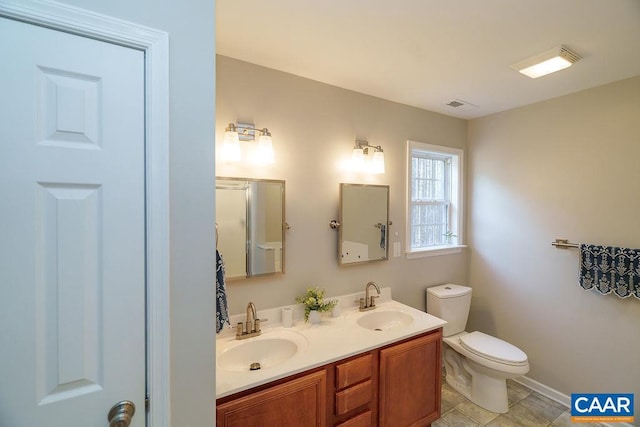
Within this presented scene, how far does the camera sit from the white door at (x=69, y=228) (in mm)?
713

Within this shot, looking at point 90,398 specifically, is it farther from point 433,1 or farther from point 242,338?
point 433,1

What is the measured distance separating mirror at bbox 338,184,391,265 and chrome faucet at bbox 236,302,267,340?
2.36ft

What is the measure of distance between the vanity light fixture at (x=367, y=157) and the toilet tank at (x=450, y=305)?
124cm

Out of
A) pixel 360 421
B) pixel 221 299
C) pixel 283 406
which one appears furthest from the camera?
pixel 360 421

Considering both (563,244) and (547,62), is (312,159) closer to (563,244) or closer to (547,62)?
(547,62)

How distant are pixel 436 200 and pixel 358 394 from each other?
1.97 meters

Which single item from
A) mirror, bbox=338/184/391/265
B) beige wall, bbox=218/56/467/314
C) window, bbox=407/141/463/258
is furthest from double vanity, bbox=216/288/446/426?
window, bbox=407/141/463/258

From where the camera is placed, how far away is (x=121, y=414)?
803 mm

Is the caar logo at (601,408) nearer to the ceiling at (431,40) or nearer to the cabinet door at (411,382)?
the cabinet door at (411,382)

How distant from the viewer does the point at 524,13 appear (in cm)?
127

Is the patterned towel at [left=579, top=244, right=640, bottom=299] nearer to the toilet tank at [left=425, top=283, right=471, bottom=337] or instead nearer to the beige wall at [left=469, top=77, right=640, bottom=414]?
the beige wall at [left=469, top=77, right=640, bottom=414]

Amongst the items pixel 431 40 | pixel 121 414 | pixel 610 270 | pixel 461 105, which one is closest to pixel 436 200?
pixel 461 105

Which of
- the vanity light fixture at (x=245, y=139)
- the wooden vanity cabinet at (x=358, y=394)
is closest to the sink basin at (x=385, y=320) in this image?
the wooden vanity cabinet at (x=358, y=394)

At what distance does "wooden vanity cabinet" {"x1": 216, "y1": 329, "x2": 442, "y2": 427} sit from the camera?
1.23m
